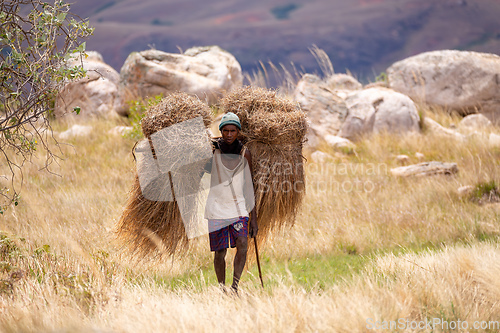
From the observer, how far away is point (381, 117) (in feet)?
36.6

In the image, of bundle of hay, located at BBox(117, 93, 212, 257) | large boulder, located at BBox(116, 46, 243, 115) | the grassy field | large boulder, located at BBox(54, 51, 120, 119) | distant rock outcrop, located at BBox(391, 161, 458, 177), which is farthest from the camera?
large boulder, located at BBox(54, 51, 120, 119)

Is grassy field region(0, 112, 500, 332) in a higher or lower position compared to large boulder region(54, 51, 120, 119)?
lower

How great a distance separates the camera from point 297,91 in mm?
11781

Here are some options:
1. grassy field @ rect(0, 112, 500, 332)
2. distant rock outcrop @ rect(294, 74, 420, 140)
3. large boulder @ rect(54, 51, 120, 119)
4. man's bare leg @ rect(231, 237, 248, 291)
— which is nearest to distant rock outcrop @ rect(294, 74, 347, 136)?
distant rock outcrop @ rect(294, 74, 420, 140)

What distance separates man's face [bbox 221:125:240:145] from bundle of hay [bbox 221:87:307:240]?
13 centimetres

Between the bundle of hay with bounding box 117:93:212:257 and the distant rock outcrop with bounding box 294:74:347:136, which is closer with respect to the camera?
the bundle of hay with bounding box 117:93:212:257

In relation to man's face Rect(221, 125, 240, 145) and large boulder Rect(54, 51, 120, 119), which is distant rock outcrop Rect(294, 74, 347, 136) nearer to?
large boulder Rect(54, 51, 120, 119)

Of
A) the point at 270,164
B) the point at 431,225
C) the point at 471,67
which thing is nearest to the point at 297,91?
the point at 471,67

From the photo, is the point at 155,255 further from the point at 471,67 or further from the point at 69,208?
the point at 471,67

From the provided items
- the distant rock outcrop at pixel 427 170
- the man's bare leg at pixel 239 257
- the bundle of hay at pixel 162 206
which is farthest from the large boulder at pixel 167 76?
the man's bare leg at pixel 239 257

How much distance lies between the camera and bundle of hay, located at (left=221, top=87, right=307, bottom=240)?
3791mm

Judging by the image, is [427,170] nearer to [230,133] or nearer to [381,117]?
[381,117]

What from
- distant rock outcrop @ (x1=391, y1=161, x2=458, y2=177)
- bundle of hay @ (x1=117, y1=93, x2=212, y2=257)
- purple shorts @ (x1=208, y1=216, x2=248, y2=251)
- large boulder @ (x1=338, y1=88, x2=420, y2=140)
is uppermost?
bundle of hay @ (x1=117, y1=93, x2=212, y2=257)

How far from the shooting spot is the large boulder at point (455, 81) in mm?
12555
